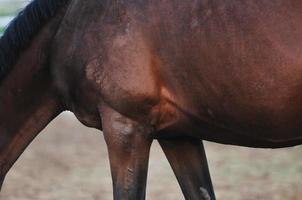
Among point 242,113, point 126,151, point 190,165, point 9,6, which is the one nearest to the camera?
point 242,113

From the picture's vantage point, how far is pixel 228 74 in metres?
3.14

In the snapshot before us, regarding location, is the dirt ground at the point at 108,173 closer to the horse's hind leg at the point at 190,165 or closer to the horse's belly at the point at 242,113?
the horse's hind leg at the point at 190,165

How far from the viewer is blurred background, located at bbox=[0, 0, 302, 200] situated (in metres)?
5.77

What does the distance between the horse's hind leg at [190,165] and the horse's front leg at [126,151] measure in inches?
14.7

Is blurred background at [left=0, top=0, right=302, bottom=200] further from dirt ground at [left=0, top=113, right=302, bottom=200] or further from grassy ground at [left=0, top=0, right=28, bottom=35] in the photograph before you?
grassy ground at [left=0, top=0, right=28, bottom=35]

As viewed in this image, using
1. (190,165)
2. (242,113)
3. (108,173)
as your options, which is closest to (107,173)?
(108,173)

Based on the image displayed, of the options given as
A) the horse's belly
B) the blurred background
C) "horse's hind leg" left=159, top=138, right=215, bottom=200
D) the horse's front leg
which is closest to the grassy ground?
the blurred background

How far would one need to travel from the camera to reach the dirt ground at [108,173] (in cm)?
577

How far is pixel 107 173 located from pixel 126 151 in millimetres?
3100

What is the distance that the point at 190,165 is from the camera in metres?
3.84

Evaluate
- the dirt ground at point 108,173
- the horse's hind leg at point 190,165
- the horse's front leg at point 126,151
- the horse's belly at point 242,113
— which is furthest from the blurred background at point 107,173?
the horse's belly at point 242,113

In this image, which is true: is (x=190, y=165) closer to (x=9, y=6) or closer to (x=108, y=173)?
(x=108, y=173)

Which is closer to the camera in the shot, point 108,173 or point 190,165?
point 190,165

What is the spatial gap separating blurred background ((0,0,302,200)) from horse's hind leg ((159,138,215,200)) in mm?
1766
